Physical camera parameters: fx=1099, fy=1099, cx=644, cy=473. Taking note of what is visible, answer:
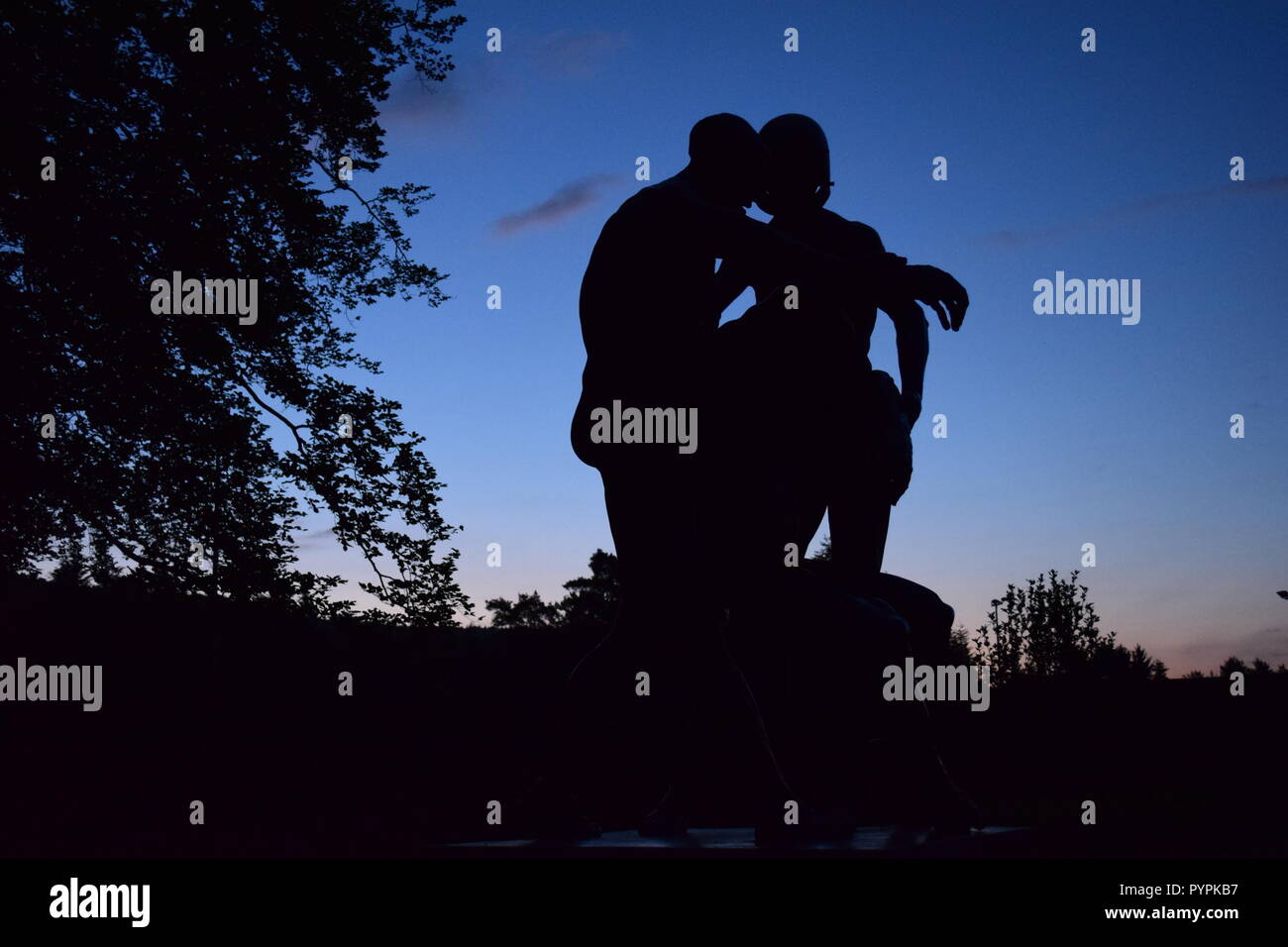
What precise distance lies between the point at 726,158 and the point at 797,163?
0.84m

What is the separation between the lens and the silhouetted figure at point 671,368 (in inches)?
192

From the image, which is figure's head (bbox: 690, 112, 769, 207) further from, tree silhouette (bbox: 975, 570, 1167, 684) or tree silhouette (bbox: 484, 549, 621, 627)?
tree silhouette (bbox: 484, 549, 621, 627)

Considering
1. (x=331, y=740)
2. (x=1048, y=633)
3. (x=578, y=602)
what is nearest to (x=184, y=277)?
(x=331, y=740)

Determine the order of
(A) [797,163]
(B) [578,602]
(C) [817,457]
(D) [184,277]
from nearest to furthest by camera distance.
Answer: (C) [817,457] → (A) [797,163] → (D) [184,277] → (B) [578,602]

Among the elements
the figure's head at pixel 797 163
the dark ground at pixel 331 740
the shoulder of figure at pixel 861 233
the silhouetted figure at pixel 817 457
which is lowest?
the dark ground at pixel 331 740

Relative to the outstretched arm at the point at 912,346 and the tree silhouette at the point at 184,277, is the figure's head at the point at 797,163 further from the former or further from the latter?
the tree silhouette at the point at 184,277

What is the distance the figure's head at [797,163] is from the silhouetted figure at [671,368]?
70 cm

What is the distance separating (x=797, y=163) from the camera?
583 cm

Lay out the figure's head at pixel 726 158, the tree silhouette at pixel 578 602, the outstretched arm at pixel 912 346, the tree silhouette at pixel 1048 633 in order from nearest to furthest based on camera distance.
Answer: the figure's head at pixel 726 158 < the outstretched arm at pixel 912 346 < the tree silhouette at pixel 1048 633 < the tree silhouette at pixel 578 602

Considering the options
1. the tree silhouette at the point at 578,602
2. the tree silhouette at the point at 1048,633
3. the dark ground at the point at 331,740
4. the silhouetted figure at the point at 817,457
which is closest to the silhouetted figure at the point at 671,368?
the silhouetted figure at the point at 817,457

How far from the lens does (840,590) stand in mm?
5062

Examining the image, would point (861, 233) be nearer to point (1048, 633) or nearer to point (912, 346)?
point (912, 346)
